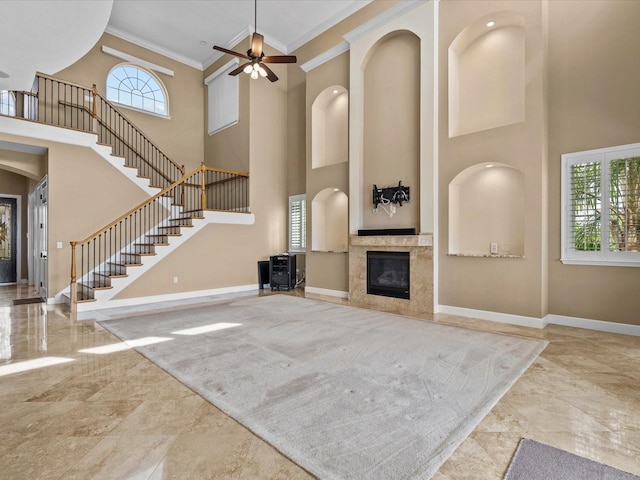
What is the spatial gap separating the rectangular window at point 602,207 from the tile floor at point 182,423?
4.77 ft

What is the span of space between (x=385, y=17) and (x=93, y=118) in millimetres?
6508

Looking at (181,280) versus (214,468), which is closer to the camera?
(214,468)

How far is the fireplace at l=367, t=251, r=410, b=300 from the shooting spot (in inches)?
233

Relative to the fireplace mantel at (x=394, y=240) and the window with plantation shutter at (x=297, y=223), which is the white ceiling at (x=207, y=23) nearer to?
the window with plantation shutter at (x=297, y=223)

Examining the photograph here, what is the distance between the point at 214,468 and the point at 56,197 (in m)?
6.86

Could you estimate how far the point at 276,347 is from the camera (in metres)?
3.61

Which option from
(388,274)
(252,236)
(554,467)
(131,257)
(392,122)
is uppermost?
(392,122)

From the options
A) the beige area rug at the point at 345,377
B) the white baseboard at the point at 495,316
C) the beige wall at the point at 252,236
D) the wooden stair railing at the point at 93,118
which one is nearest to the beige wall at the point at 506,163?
the white baseboard at the point at 495,316

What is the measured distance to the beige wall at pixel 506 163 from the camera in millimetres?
4602

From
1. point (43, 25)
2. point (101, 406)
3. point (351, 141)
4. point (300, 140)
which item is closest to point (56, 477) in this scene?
point (101, 406)

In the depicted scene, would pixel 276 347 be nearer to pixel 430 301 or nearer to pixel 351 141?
pixel 430 301

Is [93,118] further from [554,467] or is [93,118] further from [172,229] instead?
[554,467]

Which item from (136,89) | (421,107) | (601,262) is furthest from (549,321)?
(136,89)

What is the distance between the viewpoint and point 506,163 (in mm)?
4875
